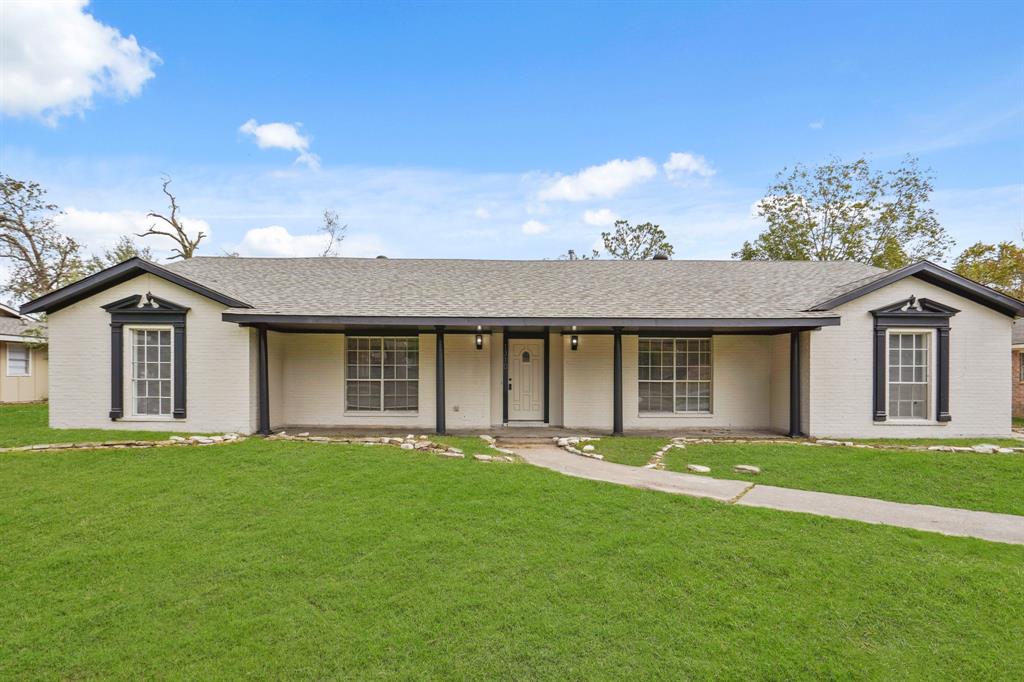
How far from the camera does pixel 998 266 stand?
22062mm

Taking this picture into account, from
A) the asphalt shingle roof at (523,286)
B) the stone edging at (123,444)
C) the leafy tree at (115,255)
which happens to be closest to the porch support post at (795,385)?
the asphalt shingle roof at (523,286)

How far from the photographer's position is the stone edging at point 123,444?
7.89 metres

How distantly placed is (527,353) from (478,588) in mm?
8016

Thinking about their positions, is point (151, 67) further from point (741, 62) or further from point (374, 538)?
point (741, 62)

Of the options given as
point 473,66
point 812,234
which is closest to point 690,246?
point 812,234

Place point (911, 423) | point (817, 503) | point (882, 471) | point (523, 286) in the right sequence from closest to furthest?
point (817, 503), point (882, 471), point (911, 423), point (523, 286)

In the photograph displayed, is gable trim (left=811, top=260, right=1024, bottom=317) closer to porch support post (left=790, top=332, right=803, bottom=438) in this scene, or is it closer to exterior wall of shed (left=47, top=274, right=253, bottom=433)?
porch support post (left=790, top=332, right=803, bottom=438)

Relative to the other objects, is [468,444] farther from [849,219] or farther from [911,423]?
[849,219]

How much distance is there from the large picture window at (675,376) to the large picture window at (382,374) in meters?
5.74

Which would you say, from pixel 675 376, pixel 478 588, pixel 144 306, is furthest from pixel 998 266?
pixel 144 306

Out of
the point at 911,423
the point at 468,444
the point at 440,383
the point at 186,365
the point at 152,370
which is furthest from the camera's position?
the point at 440,383

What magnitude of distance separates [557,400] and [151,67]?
16380mm

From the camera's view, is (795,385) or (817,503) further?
(795,385)

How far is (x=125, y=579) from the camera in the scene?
389 cm
